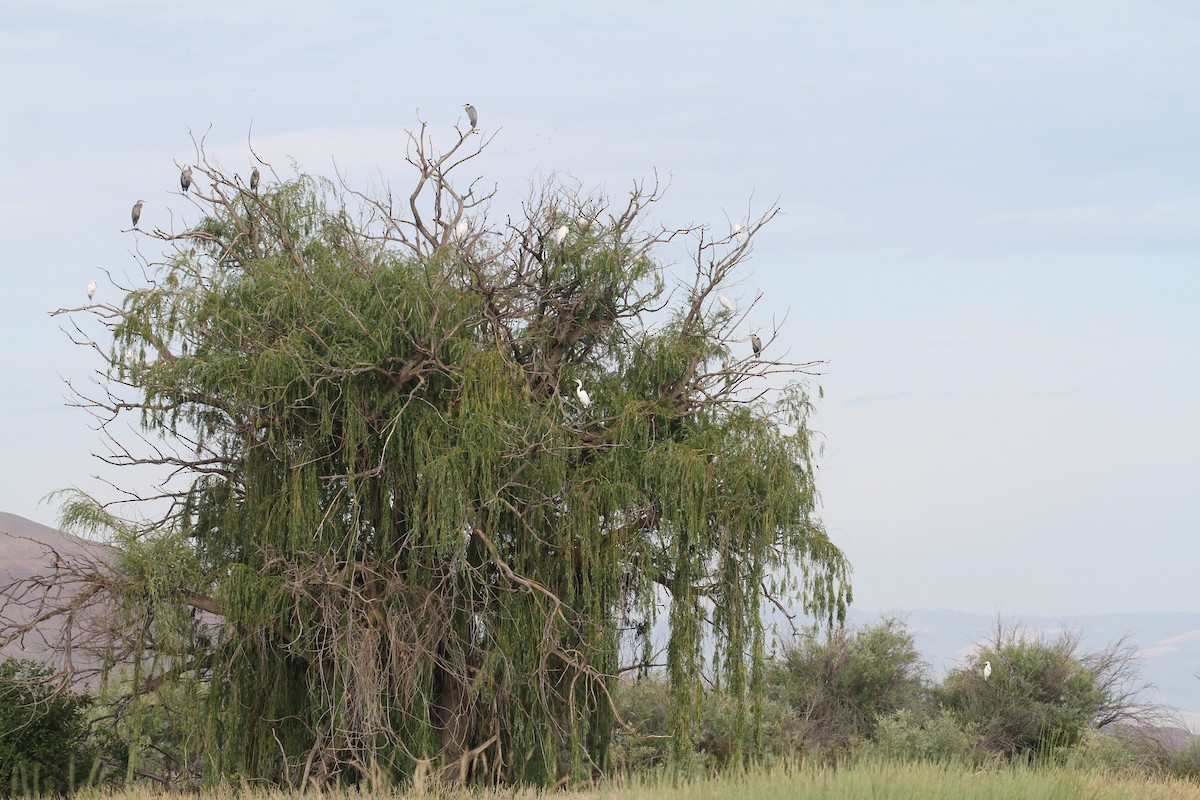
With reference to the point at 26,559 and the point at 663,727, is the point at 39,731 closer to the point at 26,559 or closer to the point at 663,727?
the point at 663,727

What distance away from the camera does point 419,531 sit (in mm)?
15102

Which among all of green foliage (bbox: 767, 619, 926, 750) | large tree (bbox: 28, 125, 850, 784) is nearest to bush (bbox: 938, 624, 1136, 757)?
green foliage (bbox: 767, 619, 926, 750)

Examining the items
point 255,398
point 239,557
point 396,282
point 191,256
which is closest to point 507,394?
point 396,282

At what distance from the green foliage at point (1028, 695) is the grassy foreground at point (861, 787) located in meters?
12.2

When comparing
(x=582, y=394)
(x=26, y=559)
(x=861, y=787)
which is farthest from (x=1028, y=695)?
(x=26, y=559)

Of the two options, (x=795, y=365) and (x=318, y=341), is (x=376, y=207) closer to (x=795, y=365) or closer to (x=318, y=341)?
(x=318, y=341)

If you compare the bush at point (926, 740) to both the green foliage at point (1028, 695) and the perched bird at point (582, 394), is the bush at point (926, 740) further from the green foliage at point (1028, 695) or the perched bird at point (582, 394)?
the perched bird at point (582, 394)

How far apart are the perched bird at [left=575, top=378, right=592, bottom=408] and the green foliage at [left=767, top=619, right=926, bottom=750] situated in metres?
9.98

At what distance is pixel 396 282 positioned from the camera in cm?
1538

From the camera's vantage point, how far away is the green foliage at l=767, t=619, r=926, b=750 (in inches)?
977

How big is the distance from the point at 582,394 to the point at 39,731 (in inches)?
336

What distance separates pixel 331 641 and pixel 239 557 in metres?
2.12

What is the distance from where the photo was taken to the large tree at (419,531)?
14.8m

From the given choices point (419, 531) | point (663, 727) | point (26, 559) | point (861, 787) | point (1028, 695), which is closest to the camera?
point (861, 787)
